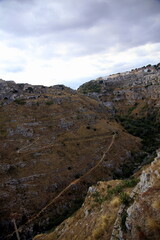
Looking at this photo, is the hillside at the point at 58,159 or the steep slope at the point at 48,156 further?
the steep slope at the point at 48,156

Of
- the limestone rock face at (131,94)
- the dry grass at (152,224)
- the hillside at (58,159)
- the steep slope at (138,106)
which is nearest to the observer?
the dry grass at (152,224)

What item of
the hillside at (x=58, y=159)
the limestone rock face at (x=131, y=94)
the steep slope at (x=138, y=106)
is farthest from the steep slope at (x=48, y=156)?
the limestone rock face at (x=131, y=94)

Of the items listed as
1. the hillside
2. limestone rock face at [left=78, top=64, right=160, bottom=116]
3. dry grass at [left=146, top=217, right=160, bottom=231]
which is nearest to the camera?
dry grass at [left=146, top=217, right=160, bottom=231]

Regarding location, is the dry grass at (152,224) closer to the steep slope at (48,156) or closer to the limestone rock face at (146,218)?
the limestone rock face at (146,218)

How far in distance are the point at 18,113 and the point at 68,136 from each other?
2681 centimetres

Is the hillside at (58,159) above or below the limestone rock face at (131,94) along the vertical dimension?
below

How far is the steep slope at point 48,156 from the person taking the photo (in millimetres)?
45469

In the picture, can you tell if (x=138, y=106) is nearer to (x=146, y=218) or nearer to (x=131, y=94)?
(x=131, y=94)

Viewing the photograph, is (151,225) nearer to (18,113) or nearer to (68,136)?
(68,136)

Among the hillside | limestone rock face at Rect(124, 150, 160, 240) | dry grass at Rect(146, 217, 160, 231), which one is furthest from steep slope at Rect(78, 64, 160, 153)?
dry grass at Rect(146, 217, 160, 231)

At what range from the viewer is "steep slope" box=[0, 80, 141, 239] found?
149ft

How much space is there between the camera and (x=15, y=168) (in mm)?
53562

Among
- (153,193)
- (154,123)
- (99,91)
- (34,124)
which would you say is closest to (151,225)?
(153,193)

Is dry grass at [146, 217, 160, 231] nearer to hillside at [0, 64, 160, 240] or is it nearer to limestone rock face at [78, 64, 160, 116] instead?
hillside at [0, 64, 160, 240]
